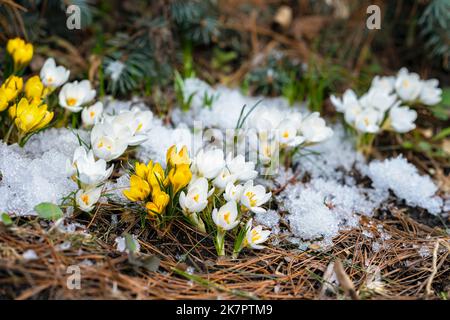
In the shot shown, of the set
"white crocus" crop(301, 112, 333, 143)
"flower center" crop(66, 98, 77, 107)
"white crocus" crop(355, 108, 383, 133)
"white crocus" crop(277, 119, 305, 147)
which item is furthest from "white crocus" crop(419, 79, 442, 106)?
"flower center" crop(66, 98, 77, 107)

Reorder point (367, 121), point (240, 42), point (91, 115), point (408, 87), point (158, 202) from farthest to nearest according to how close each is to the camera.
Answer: point (240, 42) < point (408, 87) < point (367, 121) < point (91, 115) < point (158, 202)

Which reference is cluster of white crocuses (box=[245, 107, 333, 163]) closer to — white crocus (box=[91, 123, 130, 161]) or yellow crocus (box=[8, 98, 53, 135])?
white crocus (box=[91, 123, 130, 161])

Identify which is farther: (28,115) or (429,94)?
(429,94)

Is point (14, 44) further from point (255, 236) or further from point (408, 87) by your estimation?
point (408, 87)

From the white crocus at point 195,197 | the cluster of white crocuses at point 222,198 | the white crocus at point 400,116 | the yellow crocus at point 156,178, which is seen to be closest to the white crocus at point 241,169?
the cluster of white crocuses at point 222,198

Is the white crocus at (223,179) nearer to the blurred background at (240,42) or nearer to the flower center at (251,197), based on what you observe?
the flower center at (251,197)

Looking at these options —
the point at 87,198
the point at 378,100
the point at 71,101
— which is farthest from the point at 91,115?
the point at 378,100
